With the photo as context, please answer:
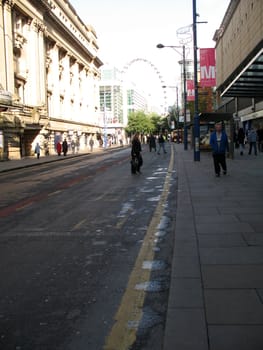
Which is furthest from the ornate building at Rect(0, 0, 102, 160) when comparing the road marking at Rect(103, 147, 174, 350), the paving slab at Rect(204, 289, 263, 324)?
the paving slab at Rect(204, 289, 263, 324)

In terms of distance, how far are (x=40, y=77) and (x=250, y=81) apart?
113 ft

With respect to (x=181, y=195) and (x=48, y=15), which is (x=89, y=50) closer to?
(x=48, y=15)

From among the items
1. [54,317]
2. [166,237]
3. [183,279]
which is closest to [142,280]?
[183,279]

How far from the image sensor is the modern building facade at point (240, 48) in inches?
1701

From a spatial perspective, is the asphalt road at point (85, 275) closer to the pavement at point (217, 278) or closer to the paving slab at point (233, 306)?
the pavement at point (217, 278)

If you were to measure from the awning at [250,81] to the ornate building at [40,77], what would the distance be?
16.9 m

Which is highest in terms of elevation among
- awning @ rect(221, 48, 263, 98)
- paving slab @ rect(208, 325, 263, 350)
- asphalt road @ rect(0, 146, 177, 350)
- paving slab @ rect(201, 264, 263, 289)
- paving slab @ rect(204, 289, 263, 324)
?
awning @ rect(221, 48, 263, 98)

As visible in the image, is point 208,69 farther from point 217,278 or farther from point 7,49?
point 7,49

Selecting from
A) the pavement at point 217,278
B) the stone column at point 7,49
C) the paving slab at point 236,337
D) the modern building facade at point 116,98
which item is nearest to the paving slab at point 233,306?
the pavement at point 217,278

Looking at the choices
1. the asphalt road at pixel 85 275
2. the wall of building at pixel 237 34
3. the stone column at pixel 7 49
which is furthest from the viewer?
the wall of building at pixel 237 34

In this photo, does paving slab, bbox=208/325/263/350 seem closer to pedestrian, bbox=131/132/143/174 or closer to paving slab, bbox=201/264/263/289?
paving slab, bbox=201/264/263/289

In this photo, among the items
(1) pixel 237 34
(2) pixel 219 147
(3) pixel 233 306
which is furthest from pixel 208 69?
(1) pixel 237 34

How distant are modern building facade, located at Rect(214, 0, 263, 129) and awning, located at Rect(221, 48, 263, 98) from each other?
27 centimetres

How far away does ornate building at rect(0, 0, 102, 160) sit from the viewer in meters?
39.1
